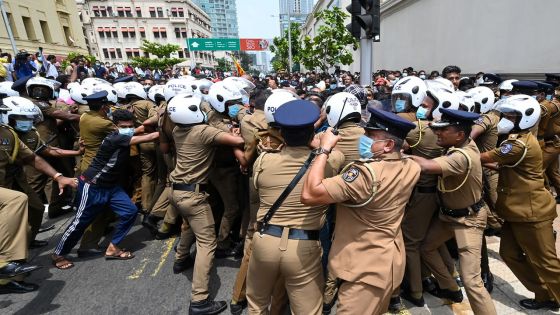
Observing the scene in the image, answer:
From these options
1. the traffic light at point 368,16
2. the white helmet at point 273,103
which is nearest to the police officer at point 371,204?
the white helmet at point 273,103

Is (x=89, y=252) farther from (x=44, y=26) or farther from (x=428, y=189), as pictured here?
(x=44, y=26)

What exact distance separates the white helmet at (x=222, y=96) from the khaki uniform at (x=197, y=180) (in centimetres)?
92

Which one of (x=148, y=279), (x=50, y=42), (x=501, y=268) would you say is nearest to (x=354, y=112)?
(x=501, y=268)

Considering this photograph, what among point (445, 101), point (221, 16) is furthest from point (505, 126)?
point (221, 16)

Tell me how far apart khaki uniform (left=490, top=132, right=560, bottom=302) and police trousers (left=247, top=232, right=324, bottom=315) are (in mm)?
2000

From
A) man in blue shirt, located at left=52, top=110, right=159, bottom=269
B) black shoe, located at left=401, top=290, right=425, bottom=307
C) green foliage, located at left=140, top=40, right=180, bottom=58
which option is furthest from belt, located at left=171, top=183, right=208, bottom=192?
green foliage, located at left=140, top=40, right=180, bottom=58

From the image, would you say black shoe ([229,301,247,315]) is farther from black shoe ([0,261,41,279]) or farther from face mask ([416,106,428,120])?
face mask ([416,106,428,120])

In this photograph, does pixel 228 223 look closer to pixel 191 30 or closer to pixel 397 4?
pixel 397 4

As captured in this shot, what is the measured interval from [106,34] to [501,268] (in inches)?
3028

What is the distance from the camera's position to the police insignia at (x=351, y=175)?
2.00 metres

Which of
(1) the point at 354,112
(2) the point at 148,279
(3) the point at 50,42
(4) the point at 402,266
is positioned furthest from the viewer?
(3) the point at 50,42

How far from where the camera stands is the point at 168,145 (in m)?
4.29

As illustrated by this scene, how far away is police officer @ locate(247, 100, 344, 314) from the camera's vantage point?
230cm

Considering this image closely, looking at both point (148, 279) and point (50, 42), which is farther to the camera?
point (50, 42)
